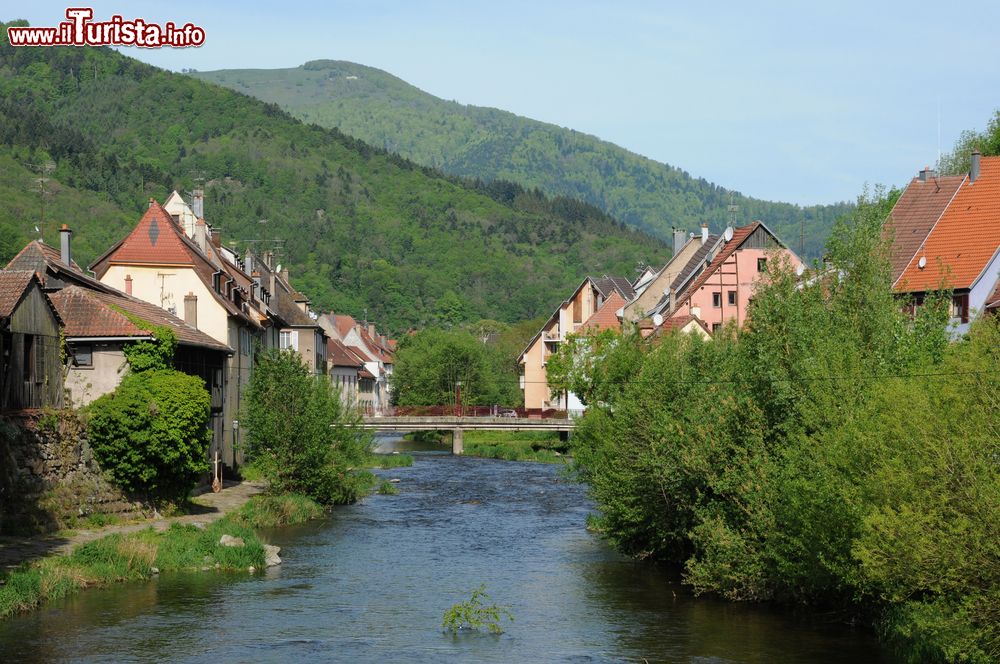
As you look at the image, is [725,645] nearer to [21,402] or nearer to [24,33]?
[21,402]

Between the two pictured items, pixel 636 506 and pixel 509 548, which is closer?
pixel 636 506

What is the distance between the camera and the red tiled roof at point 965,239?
141ft

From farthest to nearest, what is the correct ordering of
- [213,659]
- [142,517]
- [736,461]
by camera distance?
[142,517]
[736,461]
[213,659]

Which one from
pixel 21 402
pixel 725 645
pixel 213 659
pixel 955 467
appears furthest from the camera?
pixel 21 402

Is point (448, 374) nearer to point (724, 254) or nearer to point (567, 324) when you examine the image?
point (567, 324)

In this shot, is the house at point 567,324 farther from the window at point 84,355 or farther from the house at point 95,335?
the window at point 84,355

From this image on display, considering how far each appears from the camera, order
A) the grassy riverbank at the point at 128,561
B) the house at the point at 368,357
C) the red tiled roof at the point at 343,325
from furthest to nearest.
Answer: the red tiled roof at the point at 343,325
the house at the point at 368,357
the grassy riverbank at the point at 128,561

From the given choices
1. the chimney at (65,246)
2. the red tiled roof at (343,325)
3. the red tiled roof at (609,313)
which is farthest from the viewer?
the red tiled roof at (343,325)

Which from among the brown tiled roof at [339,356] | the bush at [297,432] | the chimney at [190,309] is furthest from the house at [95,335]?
the brown tiled roof at [339,356]

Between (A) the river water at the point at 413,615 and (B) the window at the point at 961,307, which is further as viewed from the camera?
Answer: (B) the window at the point at 961,307

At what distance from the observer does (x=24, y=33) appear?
5322 cm

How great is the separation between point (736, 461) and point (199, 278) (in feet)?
106

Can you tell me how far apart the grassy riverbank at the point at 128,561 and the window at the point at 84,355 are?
687cm

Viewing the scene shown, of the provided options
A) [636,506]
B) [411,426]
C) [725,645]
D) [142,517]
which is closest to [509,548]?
[636,506]
